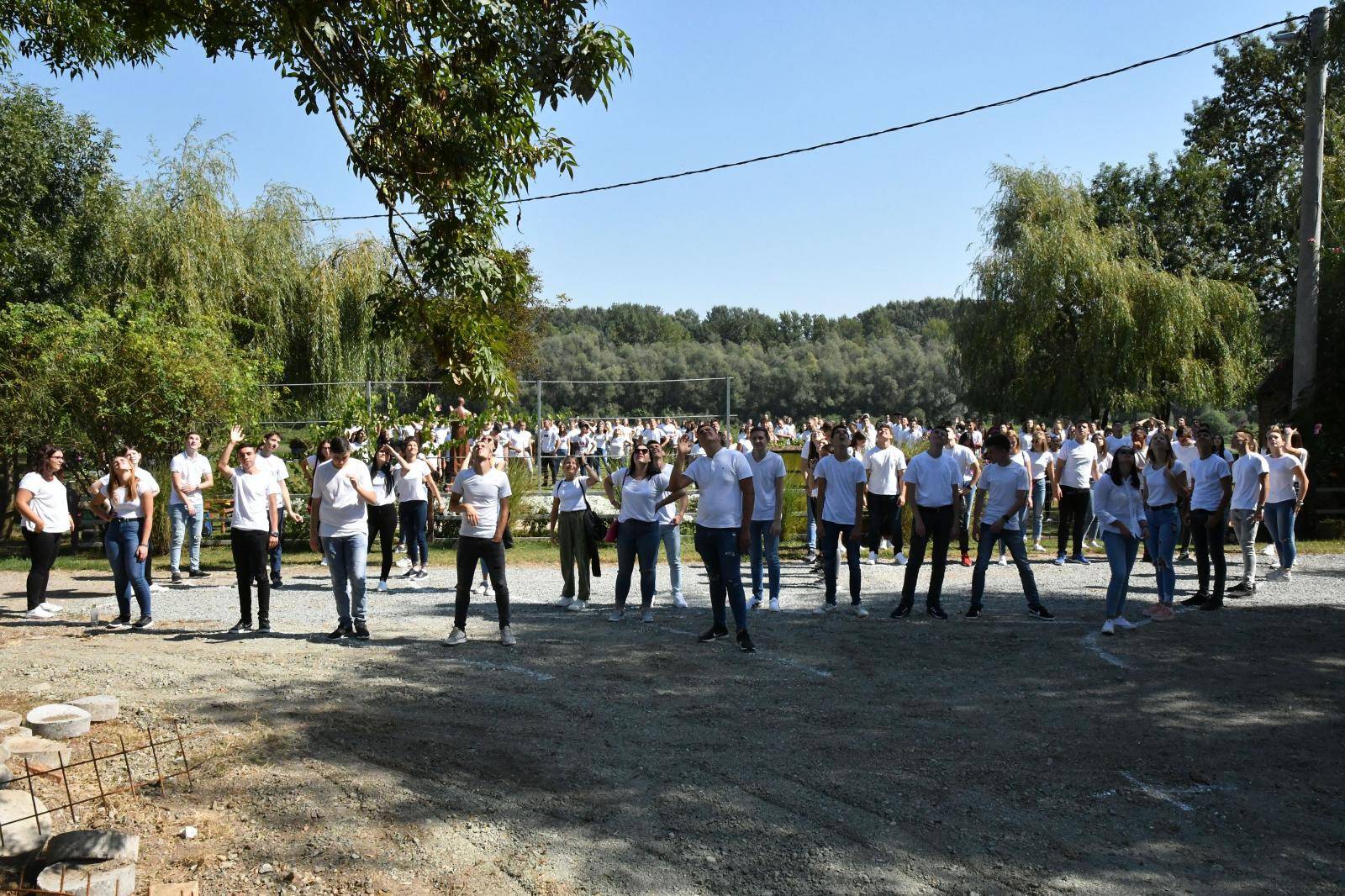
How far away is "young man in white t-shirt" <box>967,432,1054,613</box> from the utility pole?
993cm

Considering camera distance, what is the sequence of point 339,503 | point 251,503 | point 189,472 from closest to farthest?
point 339,503, point 251,503, point 189,472

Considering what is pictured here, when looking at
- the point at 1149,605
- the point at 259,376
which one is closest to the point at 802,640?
the point at 1149,605

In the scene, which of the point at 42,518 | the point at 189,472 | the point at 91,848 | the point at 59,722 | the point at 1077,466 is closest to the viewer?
the point at 91,848

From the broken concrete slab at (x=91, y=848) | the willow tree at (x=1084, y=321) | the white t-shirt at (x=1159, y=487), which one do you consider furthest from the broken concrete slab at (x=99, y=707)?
the willow tree at (x=1084, y=321)

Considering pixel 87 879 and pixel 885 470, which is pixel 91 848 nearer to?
pixel 87 879

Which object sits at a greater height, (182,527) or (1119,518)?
(1119,518)

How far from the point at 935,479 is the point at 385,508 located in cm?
618

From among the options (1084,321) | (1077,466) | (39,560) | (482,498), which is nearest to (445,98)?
(482,498)

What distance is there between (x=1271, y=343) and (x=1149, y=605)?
17.8 meters

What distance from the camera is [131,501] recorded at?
10.1 metres

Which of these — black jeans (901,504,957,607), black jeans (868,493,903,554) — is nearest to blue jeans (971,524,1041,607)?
black jeans (901,504,957,607)

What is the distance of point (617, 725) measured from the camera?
6883 mm

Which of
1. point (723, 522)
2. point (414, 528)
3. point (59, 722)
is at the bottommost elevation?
point (59, 722)

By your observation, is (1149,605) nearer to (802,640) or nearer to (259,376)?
(802,640)
